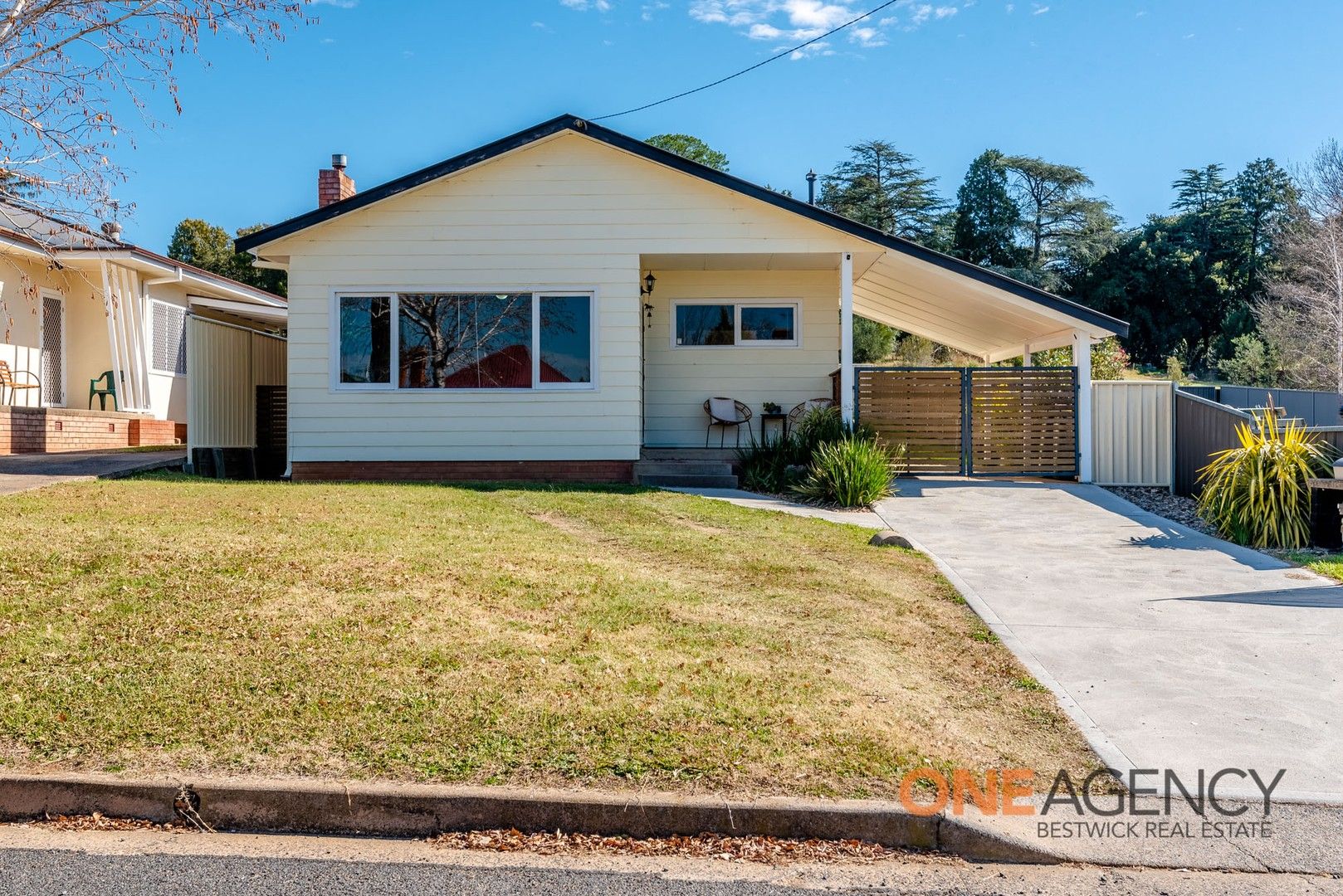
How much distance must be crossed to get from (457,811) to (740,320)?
12.6 metres

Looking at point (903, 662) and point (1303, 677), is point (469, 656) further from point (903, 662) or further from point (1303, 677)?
point (1303, 677)

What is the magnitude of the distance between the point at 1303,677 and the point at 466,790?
4.79 metres

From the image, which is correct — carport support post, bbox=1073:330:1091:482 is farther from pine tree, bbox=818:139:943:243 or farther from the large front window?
pine tree, bbox=818:139:943:243

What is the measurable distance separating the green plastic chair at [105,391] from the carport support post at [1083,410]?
628 inches

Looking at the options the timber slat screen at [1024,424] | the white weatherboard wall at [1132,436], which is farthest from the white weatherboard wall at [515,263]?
the white weatherboard wall at [1132,436]

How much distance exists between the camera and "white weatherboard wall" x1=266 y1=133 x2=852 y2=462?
45.0 feet

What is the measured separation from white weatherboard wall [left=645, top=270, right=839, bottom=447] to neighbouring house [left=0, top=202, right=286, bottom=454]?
6.50m

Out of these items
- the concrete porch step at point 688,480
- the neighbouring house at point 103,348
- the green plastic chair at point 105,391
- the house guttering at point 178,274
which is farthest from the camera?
the green plastic chair at point 105,391

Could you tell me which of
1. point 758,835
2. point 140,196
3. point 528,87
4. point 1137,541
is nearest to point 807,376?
point 1137,541

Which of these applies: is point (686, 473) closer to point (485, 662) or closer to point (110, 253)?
point (485, 662)

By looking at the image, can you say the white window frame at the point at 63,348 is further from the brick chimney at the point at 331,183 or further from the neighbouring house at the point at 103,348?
the brick chimney at the point at 331,183

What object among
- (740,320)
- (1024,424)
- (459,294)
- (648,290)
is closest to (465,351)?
(459,294)

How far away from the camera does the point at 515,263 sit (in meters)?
13.7

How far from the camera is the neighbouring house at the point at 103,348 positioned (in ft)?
50.5
